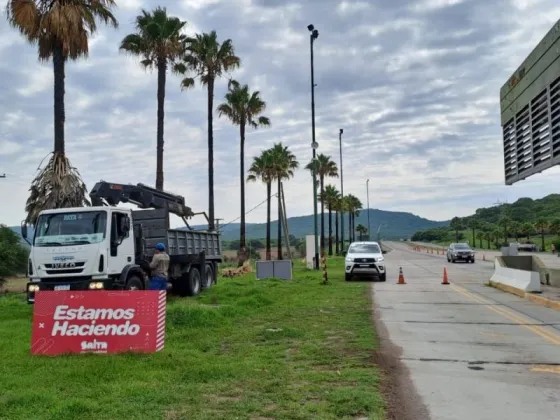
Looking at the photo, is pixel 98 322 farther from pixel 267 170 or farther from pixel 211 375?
pixel 267 170

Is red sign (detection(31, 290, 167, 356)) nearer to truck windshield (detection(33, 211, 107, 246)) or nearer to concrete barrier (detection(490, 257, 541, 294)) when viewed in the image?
truck windshield (detection(33, 211, 107, 246))

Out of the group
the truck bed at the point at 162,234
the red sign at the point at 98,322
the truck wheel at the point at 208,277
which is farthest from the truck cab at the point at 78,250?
the truck wheel at the point at 208,277

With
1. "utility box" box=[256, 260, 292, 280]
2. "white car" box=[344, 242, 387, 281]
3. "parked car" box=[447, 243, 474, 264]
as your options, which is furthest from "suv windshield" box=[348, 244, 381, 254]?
"parked car" box=[447, 243, 474, 264]

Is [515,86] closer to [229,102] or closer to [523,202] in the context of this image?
[229,102]

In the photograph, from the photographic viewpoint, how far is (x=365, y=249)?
83.3ft

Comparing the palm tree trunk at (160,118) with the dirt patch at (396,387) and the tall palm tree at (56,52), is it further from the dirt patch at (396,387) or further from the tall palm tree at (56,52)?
the dirt patch at (396,387)

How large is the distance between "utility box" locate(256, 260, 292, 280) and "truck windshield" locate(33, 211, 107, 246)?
12572 millimetres

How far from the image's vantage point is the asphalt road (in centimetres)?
563

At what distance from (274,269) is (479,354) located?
17.5 metres

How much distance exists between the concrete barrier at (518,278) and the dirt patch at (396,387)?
30.7ft

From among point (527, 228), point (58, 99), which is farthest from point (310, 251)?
point (527, 228)

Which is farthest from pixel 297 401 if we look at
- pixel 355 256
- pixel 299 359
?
pixel 355 256

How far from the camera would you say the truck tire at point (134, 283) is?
1384 cm

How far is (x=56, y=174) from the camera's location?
18.1 metres
